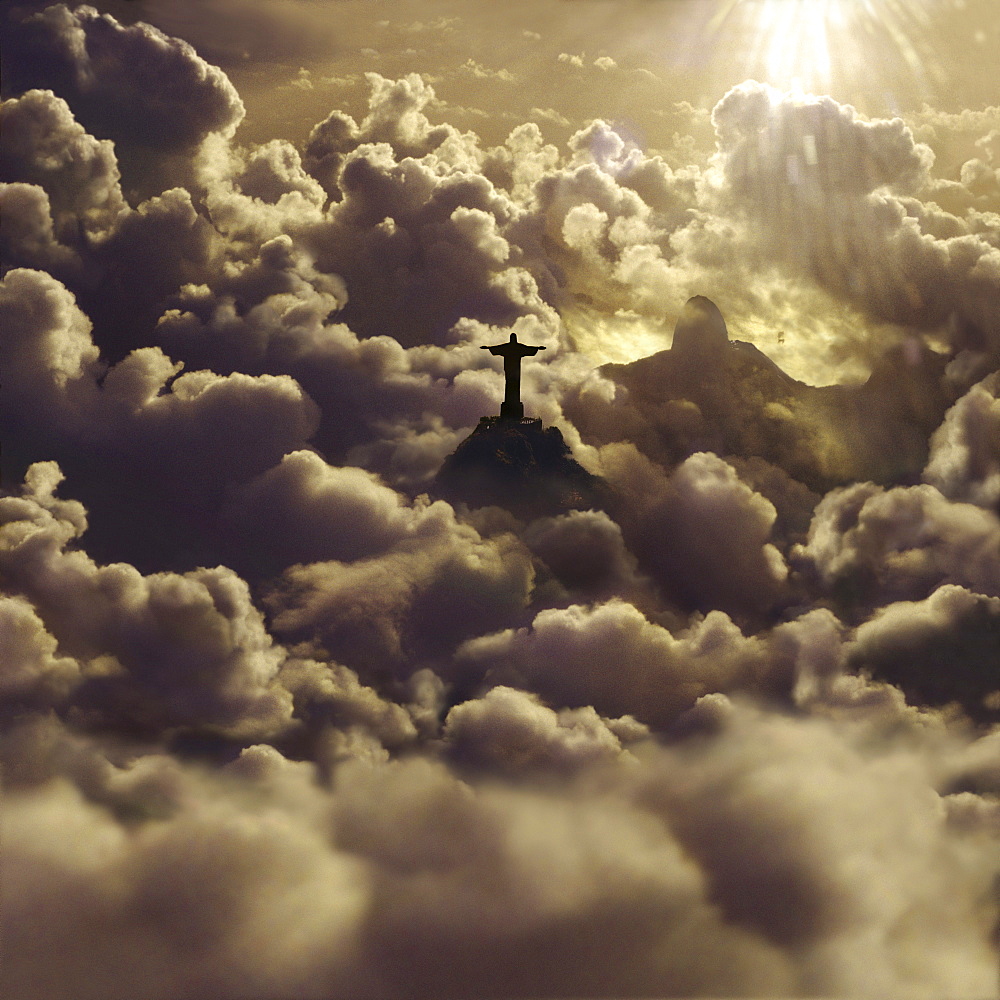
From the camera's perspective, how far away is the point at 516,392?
160 meters
